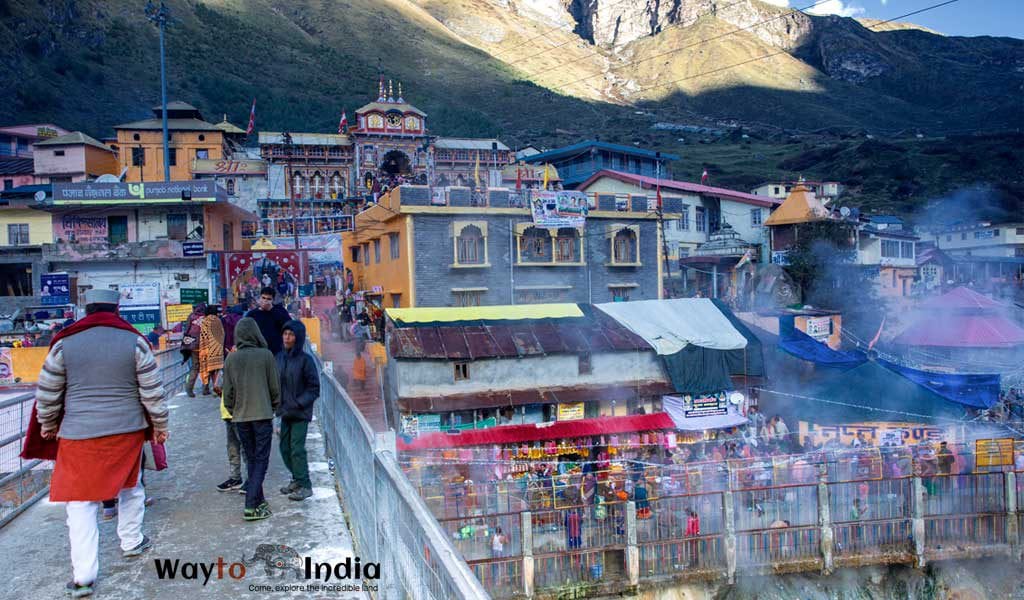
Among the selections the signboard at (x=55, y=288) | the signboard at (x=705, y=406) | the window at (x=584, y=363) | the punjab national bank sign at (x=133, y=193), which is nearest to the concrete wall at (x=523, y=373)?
the window at (x=584, y=363)

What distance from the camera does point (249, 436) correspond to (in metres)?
6.04

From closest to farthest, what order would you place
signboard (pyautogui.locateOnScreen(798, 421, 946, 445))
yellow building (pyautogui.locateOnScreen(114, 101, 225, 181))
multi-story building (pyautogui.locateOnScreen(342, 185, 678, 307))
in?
signboard (pyautogui.locateOnScreen(798, 421, 946, 445))
multi-story building (pyautogui.locateOnScreen(342, 185, 678, 307))
yellow building (pyautogui.locateOnScreen(114, 101, 225, 181))

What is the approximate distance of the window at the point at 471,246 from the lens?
89.7ft

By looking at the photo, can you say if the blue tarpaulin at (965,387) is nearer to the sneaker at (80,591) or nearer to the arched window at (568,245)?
the arched window at (568,245)

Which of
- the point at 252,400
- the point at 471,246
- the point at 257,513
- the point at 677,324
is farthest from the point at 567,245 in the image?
the point at 257,513

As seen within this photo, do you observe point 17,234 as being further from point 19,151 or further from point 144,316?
point 19,151

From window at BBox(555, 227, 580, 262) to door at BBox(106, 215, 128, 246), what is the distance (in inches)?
804

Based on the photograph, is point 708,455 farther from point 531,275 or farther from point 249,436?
point 249,436

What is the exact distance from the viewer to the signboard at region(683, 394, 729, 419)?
21984mm

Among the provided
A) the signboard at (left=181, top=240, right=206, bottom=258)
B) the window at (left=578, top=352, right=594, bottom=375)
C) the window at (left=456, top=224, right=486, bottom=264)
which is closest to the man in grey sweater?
the window at (left=578, top=352, right=594, bottom=375)

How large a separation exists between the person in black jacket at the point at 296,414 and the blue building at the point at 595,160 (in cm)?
4153

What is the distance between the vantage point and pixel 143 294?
31969mm

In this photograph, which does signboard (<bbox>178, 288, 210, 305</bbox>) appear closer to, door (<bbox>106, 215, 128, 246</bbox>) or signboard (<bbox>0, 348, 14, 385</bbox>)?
door (<bbox>106, 215, 128, 246</bbox>)

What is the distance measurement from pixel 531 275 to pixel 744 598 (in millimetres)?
15334
